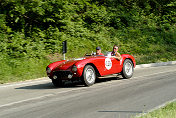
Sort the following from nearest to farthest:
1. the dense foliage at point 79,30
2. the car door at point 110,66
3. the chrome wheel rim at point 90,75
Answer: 1. the chrome wheel rim at point 90,75
2. the car door at point 110,66
3. the dense foliage at point 79,30

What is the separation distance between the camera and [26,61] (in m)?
15.0

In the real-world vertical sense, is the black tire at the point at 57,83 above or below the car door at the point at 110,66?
below

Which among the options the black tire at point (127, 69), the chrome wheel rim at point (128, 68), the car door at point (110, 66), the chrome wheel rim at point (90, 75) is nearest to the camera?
the chrome wheel rim at point (90, 75)

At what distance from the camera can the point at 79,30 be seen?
21.7 metres

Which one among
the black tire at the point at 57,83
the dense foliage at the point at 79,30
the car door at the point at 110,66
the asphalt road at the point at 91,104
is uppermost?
the dense foliage at the point at 79,30

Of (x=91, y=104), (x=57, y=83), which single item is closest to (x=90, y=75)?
(x=57, y=83)

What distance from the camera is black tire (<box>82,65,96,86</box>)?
352 inches

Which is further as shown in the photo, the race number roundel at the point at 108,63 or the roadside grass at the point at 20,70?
the roadside grass at the point at 20,70

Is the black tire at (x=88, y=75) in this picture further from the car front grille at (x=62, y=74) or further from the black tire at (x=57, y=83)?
the black tire at (x=57, y=83)

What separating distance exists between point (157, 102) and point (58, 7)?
14.8m

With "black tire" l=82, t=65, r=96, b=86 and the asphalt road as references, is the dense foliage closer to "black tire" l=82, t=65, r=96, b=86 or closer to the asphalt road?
"black tire" l=82, t=65, r=96, b=86

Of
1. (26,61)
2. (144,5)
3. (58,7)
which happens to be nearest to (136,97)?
(26,61)

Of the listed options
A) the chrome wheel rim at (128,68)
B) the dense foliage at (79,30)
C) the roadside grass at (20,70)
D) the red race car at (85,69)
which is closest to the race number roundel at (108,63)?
the red race car at (85,69)

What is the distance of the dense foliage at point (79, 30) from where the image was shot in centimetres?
1602
